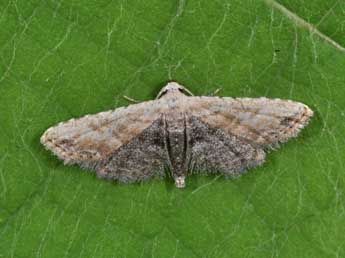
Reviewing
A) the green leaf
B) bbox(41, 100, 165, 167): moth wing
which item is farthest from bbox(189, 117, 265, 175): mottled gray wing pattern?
bbox(41, 100, 165, 167): moth wing

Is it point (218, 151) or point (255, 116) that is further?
point (218, 151)

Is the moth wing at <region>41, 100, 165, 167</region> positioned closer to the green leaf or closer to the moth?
the moth

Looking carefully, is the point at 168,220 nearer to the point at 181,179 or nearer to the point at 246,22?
the point at 181,179

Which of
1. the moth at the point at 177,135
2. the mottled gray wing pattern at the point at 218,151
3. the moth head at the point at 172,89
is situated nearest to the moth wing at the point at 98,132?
the moth at the point at 177,135

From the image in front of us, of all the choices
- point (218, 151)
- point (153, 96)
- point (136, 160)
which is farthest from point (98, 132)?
point (218, 151)

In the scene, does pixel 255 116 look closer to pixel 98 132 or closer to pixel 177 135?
pixel 177 135

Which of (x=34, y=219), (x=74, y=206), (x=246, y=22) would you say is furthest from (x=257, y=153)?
(x=34, y=219)
